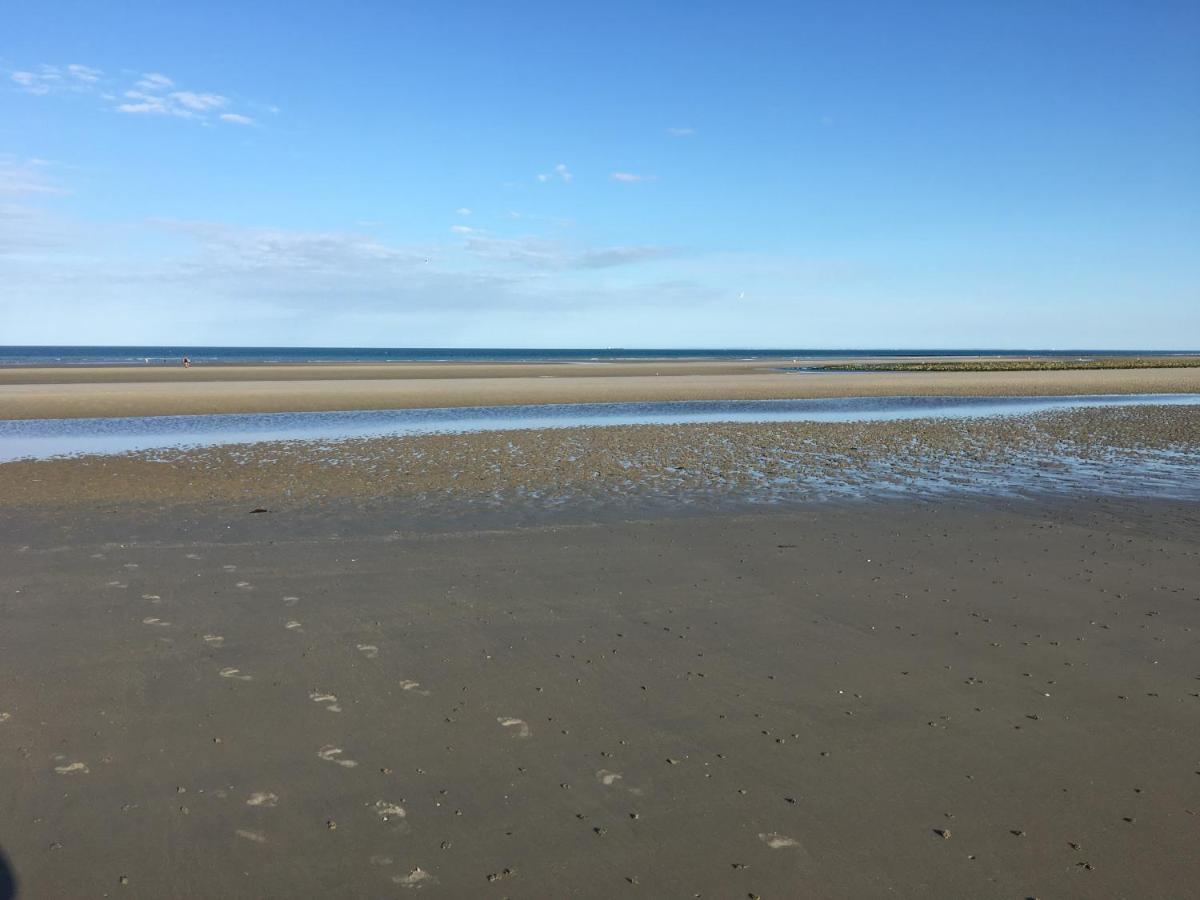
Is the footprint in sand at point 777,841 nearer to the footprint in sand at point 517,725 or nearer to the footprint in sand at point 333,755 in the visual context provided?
the footprint in sand at point 517,725

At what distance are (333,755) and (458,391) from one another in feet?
135

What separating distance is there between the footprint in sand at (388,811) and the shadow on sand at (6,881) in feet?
6.20

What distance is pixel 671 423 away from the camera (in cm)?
3064

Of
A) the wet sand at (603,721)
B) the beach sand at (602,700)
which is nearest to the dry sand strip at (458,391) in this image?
the beach sand at (602,700)

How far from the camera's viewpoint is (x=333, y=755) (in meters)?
6.17

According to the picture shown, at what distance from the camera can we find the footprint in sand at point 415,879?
15.5 ft

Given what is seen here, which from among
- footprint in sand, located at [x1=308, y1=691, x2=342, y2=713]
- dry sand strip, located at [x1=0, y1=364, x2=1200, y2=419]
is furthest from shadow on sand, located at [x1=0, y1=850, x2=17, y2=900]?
dry sand strip, located at [x1=0, y1=364, x2=1200, y2=419]

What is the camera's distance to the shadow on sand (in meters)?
4.61

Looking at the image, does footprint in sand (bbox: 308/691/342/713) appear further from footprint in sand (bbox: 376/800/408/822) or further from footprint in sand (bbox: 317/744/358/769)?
Answer: footprint in sand (bbox: 376/800/408/822)

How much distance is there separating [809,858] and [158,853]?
145 inches

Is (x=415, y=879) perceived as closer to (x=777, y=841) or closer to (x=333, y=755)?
(x=333, y=755)

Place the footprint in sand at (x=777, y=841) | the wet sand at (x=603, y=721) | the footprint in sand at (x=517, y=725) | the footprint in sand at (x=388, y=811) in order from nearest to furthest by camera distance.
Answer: the wet sand at (x=603, y=721) → the footprint in sand at (x=777, y=841) → the footprint in sand at (x=388, y=811) → the footprint in sand at (x=517, y=725)

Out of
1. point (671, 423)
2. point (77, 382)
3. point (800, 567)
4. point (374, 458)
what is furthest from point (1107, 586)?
point (77, 382)

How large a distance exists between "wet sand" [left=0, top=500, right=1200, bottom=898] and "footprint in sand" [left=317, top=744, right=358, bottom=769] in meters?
0.03
